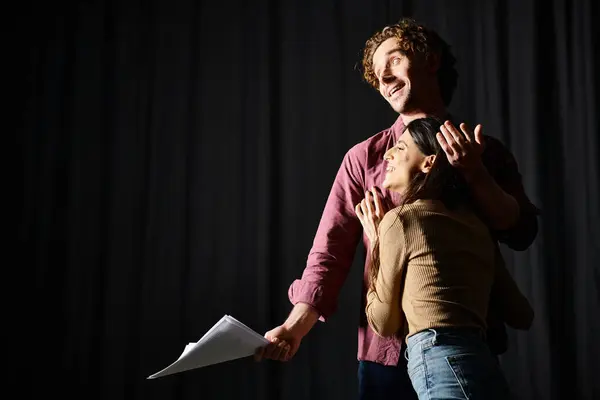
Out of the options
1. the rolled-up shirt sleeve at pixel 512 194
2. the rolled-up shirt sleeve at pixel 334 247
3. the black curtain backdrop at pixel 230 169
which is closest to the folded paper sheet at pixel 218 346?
the rolled-up shirt sleeve at pixel 334 247

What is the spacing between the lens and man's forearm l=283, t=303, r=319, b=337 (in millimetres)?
1233

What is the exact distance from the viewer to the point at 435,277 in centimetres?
102

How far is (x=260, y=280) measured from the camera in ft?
7.33

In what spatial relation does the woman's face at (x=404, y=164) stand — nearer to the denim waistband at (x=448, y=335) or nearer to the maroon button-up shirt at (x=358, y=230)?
the maroon button-up shirt at (x=358, y=230)

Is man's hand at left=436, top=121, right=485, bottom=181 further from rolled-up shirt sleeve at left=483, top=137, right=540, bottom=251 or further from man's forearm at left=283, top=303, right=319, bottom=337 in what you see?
man's forearm at left=283, top=303, right=319, bottom=337

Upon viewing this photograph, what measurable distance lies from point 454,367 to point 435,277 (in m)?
0.14

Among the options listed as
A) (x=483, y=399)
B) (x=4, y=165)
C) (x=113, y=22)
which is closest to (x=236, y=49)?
(x=113, y=22)

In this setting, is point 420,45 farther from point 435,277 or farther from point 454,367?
point 454,367

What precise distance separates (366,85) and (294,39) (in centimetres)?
32

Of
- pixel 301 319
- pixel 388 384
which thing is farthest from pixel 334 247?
pixel 388 384

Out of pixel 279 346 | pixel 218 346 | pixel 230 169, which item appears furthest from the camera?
pixel 230 169

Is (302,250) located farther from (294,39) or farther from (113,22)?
(113,22)

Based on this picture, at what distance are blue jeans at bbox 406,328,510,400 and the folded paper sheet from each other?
0.29m

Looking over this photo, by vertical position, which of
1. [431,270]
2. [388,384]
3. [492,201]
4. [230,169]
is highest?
[230,169]
